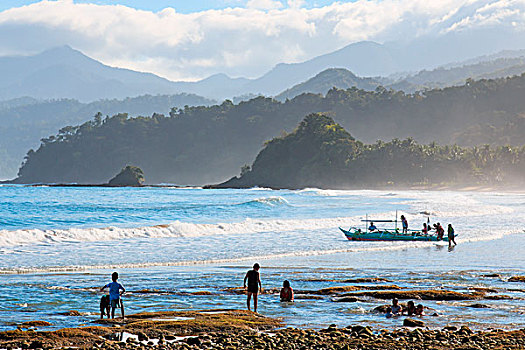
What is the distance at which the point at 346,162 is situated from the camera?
120562 millimetres

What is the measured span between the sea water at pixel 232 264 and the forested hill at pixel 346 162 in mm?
74076

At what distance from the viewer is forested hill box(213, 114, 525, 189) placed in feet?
383

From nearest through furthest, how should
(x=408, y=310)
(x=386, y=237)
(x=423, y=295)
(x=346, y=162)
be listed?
(x=408, y=310)
(x=423, y=295)
(x=386, y=237)
(x=346, y=162)

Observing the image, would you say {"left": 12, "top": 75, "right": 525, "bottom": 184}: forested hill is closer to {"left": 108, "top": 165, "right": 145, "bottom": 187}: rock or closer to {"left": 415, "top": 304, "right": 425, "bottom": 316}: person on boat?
{"left": 108, "top": 165, "right": 145, "bottom": 187}: rock

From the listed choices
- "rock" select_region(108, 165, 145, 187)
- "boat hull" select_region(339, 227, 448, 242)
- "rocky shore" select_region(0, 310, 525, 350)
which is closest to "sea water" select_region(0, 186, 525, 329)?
"boat hull" select_region(339, 227, 448, 242)

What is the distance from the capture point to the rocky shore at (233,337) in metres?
10.8

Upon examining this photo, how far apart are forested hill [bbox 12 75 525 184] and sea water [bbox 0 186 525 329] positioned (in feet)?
417

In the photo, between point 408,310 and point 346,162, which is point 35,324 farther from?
point 346,162

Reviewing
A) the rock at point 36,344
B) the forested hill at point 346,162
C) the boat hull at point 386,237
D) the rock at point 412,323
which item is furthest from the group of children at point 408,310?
the forested hill at point 346,162

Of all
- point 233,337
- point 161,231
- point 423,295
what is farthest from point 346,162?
point 233,337

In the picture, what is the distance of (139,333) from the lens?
11.6 metres

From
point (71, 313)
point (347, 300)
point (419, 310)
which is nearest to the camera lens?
point (71, 313)

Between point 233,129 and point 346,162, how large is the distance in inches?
2787

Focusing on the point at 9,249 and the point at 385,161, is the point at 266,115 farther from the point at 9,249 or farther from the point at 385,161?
the point at 9,249
